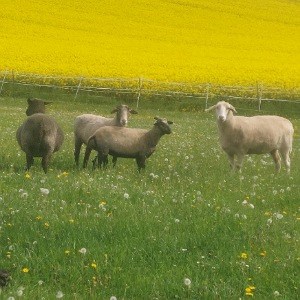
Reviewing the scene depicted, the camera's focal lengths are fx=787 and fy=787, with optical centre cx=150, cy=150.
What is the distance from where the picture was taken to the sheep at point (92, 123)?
48.1 ft

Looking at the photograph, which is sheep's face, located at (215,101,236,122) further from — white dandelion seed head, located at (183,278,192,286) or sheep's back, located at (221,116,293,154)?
white dandelion seed head, located at (183,278,192,286)

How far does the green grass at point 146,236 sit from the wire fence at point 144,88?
23.7 m

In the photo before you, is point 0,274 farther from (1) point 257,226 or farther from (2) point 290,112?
(2) point 290,112

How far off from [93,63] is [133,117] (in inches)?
443

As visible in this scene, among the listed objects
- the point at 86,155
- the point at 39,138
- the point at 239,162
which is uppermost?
the point at 39,138

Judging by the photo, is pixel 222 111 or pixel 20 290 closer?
pixel 20 290

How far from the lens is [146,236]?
7.59 m

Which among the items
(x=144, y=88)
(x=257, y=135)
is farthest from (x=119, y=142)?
(x=144, y=88)

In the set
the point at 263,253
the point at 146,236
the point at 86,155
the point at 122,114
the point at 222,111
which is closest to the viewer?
the point at 263,253

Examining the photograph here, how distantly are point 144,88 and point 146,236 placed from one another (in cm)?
2855

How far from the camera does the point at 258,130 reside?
15.2 metres

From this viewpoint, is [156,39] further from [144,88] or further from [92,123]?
[92,123]

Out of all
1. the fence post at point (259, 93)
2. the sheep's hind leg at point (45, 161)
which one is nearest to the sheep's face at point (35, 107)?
the sheep's hind leg at point (45, 161)

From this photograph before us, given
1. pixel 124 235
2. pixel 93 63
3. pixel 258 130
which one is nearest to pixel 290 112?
pixel 93 63
